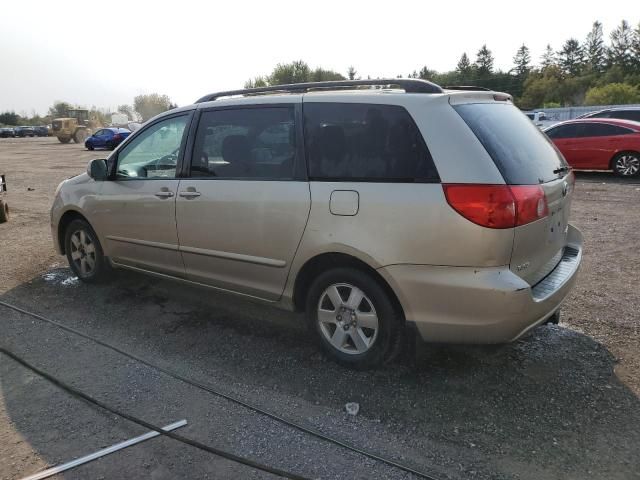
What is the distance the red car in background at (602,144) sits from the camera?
12.6 meters

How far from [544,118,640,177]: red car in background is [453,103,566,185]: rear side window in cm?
1058

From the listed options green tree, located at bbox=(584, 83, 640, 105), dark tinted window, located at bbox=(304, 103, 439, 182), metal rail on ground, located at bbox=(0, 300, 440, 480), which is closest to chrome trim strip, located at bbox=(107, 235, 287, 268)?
dark tinted window, located at bbox=(304, 103, 439, 182)

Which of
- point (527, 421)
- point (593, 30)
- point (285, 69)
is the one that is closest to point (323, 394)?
point (527, 421)

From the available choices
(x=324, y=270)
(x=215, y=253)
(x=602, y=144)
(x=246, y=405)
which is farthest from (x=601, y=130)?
(x=246, y=405)

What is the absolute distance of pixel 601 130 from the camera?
12.9 meters

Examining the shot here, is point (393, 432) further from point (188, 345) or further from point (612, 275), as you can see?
point (612, 275)

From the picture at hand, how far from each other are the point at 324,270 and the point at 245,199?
2.62 feet

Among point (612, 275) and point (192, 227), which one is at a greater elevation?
point (192, 227)

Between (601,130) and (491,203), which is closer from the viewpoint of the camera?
(491,203)

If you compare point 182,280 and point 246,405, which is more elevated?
point 182,280

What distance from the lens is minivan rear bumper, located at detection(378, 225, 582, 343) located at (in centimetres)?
→ 295

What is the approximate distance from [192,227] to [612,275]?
163 inches

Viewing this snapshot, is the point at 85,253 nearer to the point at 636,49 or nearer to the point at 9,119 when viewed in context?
the point at 636,49

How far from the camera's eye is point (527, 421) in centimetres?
295
